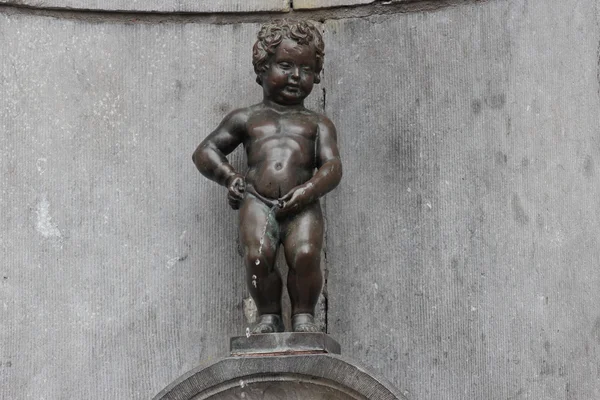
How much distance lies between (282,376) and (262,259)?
0.31 metres

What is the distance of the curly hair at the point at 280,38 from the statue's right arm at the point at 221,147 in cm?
16

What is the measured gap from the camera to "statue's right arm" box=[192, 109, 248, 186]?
367 cm

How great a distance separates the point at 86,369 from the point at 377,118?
43.4 inches

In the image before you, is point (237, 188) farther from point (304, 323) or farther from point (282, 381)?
point (282, 381)

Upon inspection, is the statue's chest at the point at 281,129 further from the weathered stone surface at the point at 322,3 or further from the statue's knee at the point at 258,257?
the weathered stone surface at the point at 322,3

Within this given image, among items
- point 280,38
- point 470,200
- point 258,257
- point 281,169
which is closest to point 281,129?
point 281,169

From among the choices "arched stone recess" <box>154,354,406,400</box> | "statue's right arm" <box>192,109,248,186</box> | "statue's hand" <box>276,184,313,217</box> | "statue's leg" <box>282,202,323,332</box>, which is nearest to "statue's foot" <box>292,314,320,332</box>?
"statue's leg" <box>282,202,323,332</box>

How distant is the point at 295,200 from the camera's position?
3.56 meters

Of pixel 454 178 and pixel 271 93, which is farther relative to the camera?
pixel 454 178

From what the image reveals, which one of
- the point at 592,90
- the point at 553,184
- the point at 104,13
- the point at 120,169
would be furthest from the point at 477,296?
the point at 104,13

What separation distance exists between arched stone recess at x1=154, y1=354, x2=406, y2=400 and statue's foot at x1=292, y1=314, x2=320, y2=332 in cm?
14

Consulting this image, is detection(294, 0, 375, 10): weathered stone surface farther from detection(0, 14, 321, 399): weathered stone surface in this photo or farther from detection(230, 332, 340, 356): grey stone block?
detection(230, 332, 340, 356): grey stone block

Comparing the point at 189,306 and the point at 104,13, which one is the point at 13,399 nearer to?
the point at 189,306

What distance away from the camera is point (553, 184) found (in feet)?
13.1
